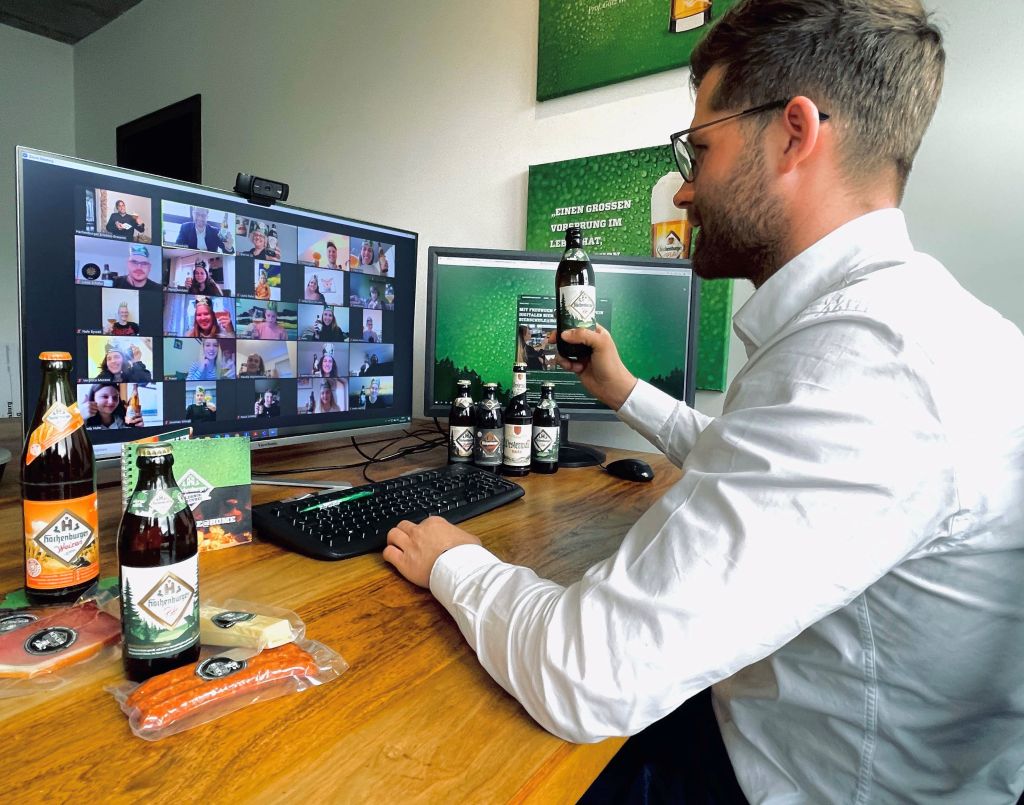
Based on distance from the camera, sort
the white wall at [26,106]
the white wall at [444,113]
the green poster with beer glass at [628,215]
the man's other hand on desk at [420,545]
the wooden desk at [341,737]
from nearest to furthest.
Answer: the wooden desk at [341,737]
the man's other hand on desk at [420,545]
the white wall at [444,113]
the green poster with beer glass at [628,215]
the white wall at [26,106]

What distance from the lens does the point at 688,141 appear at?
2.88 ft

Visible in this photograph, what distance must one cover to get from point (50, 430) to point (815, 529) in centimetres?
75

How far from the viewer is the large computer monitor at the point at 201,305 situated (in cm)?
80

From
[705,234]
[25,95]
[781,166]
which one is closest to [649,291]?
[705,234]

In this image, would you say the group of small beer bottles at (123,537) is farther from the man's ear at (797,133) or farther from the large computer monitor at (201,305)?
the man's ear at (797,133)

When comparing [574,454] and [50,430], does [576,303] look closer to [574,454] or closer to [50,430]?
[574,454]

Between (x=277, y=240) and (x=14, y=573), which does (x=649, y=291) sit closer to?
(x=277, y=240)

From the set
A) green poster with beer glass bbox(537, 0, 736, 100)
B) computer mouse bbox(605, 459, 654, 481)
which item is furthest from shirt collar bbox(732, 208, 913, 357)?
green poster with beer glass bbox(537, 0, 736, 100)

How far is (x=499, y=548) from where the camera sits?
84 centimetres

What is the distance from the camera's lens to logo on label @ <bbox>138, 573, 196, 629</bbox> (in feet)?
1.61

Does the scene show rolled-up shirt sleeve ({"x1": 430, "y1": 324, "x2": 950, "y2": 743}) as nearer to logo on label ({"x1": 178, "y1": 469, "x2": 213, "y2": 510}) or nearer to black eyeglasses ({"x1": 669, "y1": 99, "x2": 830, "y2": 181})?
black eyeglasses ({"x1": 669, "y1": 99, "x2": 830, "y2": 181})

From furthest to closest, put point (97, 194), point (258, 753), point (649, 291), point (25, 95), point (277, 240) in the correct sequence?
point (25, 95) < point (649, 291) < point (277, 240) < point (97, 194) < point (258, 753)

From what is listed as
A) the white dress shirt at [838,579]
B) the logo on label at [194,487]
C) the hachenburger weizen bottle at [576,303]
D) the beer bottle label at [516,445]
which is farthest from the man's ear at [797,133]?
the logo on label at [194,487]

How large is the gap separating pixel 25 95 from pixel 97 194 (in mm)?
3754
